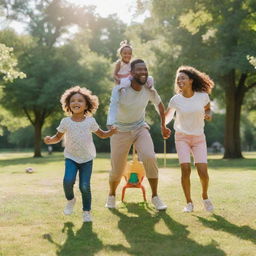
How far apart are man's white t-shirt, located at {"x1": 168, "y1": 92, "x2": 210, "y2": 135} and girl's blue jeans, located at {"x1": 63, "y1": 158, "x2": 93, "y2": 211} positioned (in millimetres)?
1702

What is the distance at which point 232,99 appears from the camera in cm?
2795

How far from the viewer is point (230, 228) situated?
20.6 feet

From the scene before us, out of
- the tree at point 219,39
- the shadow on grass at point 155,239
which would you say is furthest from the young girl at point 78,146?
the tree at point 219,39

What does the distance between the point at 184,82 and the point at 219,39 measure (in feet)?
59.3

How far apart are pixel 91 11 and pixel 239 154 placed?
28079 mm

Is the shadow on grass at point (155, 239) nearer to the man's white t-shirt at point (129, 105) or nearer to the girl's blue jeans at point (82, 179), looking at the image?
the girl's blue jeans at point (82, 179)

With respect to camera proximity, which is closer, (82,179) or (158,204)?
(82,179)

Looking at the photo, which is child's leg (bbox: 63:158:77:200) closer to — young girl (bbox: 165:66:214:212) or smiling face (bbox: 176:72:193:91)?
young girl (bbox: 165:66:214:212)

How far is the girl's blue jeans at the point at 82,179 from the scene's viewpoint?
6.72m

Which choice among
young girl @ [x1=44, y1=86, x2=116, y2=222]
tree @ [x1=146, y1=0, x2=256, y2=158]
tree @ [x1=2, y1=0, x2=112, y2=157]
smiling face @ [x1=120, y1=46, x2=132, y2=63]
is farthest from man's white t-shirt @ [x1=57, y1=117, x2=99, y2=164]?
tree @ [x1=2, y1=0, x2=112, y2=157]

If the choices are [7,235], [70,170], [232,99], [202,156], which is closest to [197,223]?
[202,156]

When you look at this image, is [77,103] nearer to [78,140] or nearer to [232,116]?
[78,140]

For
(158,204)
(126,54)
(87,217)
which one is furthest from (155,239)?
(126,54)

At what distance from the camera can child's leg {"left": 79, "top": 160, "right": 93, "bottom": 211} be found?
6.71m
